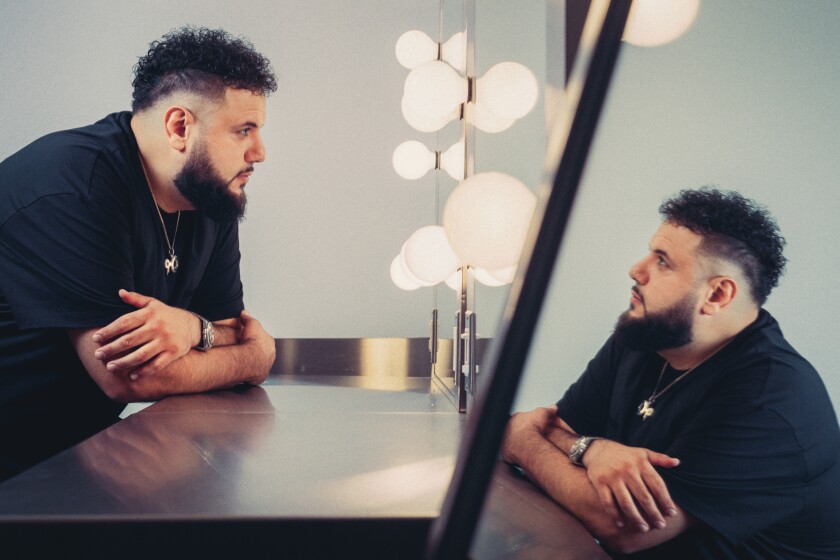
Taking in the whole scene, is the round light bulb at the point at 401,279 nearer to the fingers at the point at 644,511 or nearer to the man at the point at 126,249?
the man at the point at 126,249

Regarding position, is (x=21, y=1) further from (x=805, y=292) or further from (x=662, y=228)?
(x=805, y=292)

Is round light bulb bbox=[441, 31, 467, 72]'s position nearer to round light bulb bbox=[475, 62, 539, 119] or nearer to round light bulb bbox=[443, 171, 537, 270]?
round light bulb bbox=[475, 62, 539, 119]

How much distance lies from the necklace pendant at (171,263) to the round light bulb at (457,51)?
0.77 meters

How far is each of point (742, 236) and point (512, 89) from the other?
0.54 m

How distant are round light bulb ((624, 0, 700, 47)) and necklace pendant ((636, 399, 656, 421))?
2.21 feet

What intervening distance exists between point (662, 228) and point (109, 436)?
1.07 m

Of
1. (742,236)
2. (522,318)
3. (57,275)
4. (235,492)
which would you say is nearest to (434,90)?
(742,236)

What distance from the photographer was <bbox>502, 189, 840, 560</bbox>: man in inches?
37.9

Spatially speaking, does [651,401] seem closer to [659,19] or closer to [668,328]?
[668,328]

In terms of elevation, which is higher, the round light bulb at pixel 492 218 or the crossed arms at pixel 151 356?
the round light bulb at pixel 492 218

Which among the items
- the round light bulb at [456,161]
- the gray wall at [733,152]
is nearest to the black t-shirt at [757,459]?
the gray wall at [733,152]

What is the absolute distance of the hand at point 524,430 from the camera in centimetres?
112

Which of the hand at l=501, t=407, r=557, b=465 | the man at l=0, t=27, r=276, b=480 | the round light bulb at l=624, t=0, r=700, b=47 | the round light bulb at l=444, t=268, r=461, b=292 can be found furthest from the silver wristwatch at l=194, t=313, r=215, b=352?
the round light bulb at l=624, t=0, r=700, b=47

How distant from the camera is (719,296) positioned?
1.25 metres
